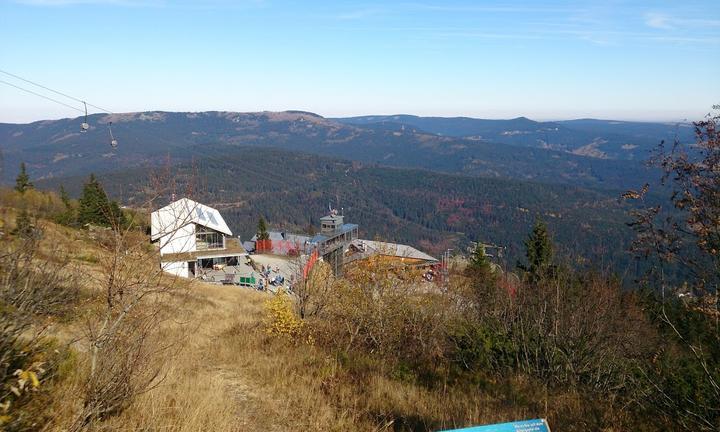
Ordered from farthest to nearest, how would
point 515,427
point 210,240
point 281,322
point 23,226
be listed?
1. point 210,240
2. point 281,322
3. point 23,226
4. point 515,427

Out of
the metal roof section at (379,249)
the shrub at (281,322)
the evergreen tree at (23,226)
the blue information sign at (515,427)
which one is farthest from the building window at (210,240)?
the blue information sign at (515,427)

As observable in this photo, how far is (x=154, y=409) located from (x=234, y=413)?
144 centimetres

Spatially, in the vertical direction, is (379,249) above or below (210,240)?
above

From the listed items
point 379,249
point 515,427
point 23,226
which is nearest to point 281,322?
point 23,226

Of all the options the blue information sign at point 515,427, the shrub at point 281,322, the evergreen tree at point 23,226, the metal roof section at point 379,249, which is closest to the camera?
the blue information sign at point 515,427

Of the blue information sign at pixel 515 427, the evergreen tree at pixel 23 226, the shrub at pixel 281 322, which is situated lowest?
the shrub at pixel 281 322

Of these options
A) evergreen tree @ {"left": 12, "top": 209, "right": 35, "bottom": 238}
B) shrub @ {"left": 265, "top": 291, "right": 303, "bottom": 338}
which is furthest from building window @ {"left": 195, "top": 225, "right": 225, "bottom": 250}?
evergreen tree @ {"left": 12, "top": 209, "right": 35, "bottom": 238}

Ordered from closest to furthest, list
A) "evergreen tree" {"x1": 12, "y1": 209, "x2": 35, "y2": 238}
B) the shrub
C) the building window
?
"evergreen tree" {"x1": 12, "y1": 209, "x2": 35, "y2": 238}
the shrub
the building window

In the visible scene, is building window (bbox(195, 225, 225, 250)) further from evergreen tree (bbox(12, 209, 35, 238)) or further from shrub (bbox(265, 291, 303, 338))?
evergreen tree (bbox(12, 209, 35, 238))

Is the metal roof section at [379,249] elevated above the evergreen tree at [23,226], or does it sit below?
below

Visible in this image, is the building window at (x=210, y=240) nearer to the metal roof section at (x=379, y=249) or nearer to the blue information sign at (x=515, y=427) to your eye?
the metal roof section at (x=379, y=249)

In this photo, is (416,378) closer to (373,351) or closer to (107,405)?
(373,351)

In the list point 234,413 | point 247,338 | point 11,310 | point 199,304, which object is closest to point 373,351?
point 247,338

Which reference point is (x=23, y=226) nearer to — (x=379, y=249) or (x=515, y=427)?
(x=515, y=427)
